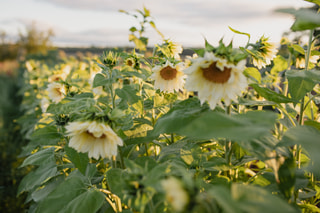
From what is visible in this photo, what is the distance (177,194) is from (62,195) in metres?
0.67

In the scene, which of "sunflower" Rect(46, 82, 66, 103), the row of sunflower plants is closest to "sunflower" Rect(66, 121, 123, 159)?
the row of sunflower plants

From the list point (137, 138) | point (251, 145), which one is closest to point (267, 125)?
point (251, 145)

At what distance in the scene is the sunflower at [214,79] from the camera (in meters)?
0.77

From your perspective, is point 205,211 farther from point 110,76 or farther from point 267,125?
point 110,76

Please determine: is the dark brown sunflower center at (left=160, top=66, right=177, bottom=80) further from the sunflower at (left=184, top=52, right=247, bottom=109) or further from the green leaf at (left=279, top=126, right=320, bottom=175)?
the green leaf at (left=279, top=126, right=320, bottom=175)

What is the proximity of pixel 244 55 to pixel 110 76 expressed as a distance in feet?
2.06

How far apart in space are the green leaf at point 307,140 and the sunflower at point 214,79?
0.63ft

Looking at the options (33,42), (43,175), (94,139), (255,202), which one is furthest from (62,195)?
(33,42)

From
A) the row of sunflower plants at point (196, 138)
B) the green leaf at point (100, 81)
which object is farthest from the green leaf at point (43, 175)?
the green leaf at point (100, 81)

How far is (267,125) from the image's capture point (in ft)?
2.03

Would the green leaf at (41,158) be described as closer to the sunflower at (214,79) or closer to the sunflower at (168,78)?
the sunflower at (168,78)

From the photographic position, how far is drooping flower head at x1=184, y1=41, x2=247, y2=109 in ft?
2.52

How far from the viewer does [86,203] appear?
92cm

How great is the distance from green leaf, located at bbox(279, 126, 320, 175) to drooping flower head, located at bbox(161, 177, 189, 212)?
0.26 meters
